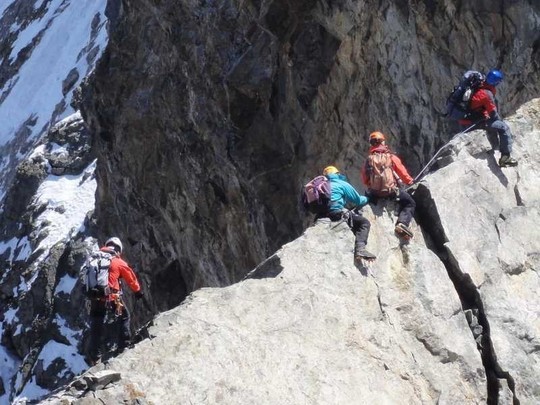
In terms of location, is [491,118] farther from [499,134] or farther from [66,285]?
[66,285]

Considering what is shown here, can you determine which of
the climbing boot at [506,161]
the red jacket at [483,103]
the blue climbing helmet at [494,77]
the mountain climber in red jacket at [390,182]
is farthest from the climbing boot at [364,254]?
the blue climbing helmet at [494,77]

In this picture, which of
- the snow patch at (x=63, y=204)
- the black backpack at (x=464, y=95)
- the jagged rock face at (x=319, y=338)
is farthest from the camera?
the snow patch at (x=63, y=204)

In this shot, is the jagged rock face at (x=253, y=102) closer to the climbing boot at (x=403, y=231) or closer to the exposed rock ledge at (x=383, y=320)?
the exposed rock ledge at (x=383, y=320)

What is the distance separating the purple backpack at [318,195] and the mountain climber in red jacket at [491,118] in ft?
10.7

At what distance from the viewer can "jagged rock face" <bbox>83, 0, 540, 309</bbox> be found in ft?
68.4

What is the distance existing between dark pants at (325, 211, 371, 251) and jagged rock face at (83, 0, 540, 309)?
23.8 ft

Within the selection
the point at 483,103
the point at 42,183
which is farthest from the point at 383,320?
the point at 42,183

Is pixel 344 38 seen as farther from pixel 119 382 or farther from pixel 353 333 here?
pixel 119 382

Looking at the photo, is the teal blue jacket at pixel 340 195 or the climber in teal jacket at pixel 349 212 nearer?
the climber in teal jacket at pixel 349 212

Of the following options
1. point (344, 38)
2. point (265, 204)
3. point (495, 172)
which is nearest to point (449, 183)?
point (495, 172)

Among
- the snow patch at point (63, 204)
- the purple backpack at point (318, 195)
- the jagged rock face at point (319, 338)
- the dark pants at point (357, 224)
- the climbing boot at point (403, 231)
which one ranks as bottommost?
the jagged rock face at point (319, 338)

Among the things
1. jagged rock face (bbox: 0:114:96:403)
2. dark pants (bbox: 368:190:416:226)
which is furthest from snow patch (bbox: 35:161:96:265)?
dark pants (bbox: 368:190:416:226)

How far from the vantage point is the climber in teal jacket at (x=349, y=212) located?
44.2 feet

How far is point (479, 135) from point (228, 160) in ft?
38.5
